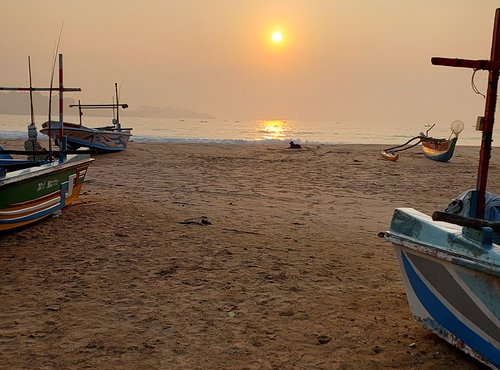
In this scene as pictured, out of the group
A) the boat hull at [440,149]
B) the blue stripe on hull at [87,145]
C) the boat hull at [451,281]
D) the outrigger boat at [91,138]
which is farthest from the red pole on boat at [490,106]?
the boat hull at [440,149]

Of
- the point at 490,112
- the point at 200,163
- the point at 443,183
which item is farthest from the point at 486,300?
the point at 200,163

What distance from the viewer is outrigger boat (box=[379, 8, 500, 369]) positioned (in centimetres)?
300

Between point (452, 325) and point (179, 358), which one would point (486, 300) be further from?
point (179, 358)

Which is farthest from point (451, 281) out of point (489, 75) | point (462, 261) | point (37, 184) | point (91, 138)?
point (91, 138)

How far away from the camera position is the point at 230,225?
24.6 ft

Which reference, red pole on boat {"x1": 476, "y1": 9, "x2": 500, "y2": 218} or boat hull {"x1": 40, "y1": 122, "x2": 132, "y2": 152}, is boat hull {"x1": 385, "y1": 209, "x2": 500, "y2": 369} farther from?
boat hull {"x1": 40, "y1": 122, "x2": 132, "y2": 152}

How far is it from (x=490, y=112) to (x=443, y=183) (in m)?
11.6

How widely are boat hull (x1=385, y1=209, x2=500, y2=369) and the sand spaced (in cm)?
26

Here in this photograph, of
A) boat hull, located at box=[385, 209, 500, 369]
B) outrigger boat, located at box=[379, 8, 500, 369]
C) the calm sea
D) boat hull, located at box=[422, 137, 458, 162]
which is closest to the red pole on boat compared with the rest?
outrigger boat, located at box=[379, 8, 500, 369]

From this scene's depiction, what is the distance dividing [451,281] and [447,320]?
0.42 meters

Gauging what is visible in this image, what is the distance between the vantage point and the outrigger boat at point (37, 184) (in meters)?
5.93

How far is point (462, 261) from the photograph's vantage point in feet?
10.1

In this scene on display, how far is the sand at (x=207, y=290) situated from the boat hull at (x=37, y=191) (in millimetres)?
236

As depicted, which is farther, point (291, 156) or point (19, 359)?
point (291, 156)
